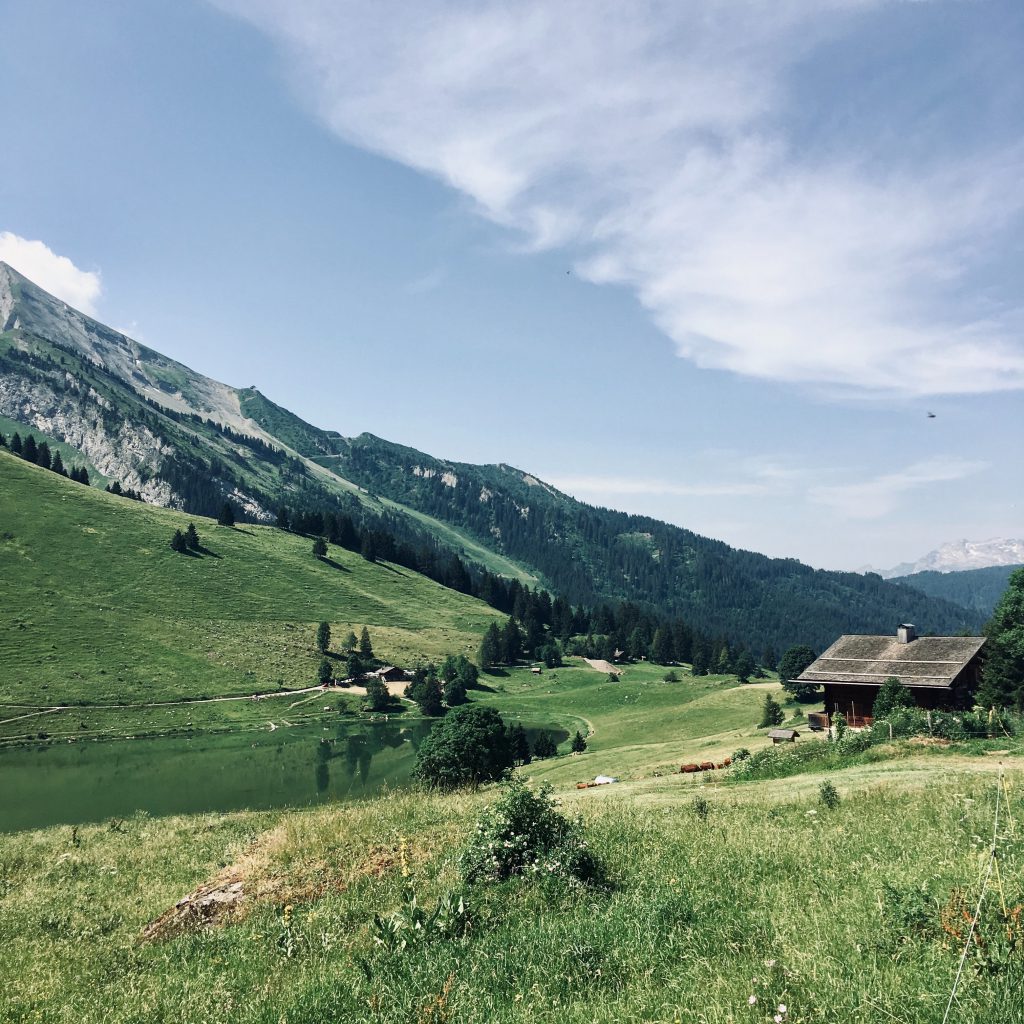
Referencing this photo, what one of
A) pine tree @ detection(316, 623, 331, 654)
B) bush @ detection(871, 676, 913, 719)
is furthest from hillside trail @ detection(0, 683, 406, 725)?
bush @ detection(871, 676, 913, 719)

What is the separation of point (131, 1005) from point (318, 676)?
435ft

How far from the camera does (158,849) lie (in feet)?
73.6

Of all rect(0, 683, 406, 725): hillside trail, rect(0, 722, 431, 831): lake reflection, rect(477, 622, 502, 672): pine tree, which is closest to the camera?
rect(0, 722, 431, 831): lake reflection

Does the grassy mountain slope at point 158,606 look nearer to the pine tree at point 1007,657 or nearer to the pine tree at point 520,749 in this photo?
the pine tree at point 520,749

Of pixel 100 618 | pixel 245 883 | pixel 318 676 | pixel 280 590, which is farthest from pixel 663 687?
pixel 245 883

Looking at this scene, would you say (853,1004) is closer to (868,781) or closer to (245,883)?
(245,883)

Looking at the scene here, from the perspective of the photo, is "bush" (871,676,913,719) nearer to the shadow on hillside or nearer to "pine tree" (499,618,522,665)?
"pine tree" (499,618,522,665)

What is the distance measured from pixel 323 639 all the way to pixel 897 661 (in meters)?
114

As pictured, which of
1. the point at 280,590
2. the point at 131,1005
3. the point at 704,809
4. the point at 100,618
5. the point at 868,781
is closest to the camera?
the point at 131,1005

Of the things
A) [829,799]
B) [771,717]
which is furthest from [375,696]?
[829,799]

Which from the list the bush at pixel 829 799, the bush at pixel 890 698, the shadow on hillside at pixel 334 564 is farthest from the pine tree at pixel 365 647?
the bush at pixel 829 799

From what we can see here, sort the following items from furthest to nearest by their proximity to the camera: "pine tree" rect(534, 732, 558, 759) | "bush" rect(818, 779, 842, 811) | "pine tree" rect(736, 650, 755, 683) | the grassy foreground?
"pine tree" rect(736, 650, 755, 683) < "pine tree" rect(534, 732, 558, 759) < "bush" rect(818, 779, 842, 811) < the grassy foreground

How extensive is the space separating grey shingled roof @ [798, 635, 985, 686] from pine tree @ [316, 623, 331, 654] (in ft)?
349

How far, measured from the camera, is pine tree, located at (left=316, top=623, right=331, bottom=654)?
141 m
